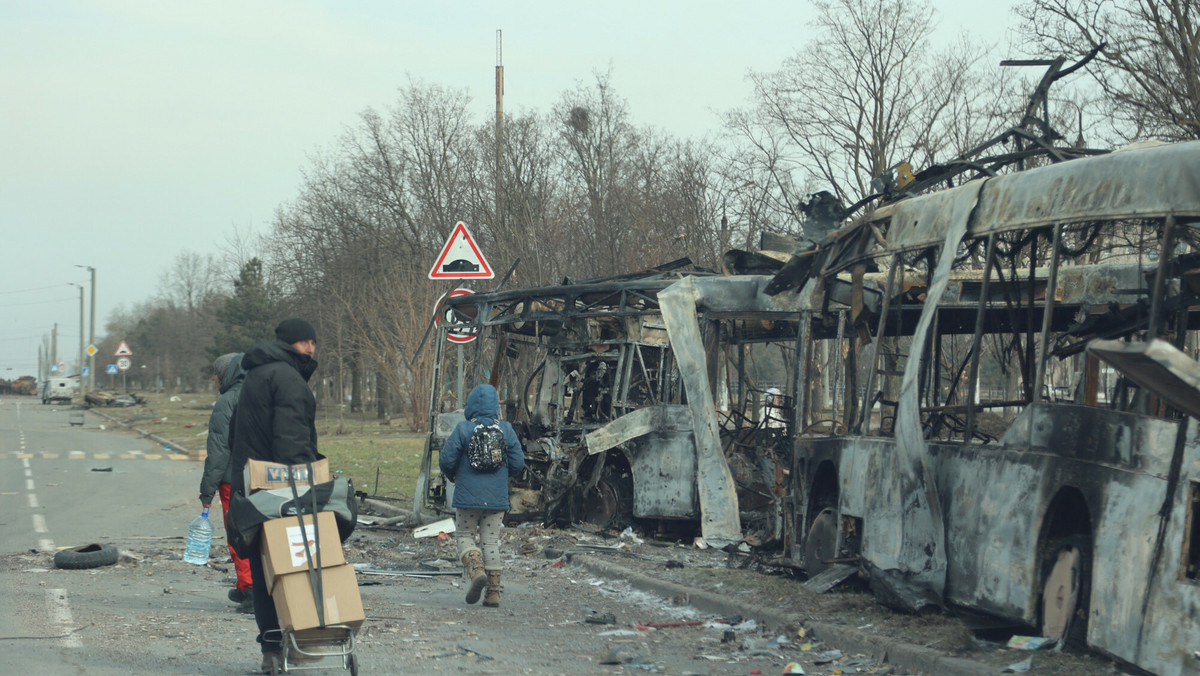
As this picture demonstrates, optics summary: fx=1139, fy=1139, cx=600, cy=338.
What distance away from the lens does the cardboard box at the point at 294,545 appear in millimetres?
5355

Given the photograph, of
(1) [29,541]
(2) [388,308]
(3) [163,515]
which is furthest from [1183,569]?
(2) [388,308]

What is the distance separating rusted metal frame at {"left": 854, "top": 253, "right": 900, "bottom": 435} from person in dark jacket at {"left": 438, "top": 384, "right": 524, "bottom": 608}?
8.58ft

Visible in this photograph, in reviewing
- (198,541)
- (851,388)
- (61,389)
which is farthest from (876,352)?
(61,389)

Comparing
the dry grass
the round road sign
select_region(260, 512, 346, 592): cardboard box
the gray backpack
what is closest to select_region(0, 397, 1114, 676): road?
select_region(260, 512, 346, 592): cardboard box

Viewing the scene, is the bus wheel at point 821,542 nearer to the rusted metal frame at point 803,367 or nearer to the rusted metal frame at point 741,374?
the rusted metal frame at point 803,367

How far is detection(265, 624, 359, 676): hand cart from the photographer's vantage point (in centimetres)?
536

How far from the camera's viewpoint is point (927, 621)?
6918 millimetres

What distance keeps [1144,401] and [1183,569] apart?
1437 mm

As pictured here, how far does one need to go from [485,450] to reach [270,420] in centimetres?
304

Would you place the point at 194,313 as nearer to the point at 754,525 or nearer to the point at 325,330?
the point at 325,330

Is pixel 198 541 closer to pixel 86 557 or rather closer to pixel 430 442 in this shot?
pixel 86 557

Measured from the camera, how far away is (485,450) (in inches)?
343

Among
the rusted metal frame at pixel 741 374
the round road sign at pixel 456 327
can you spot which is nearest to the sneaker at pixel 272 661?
the round road sign at pixel 456 327

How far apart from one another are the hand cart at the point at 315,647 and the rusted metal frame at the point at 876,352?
14.0ft
